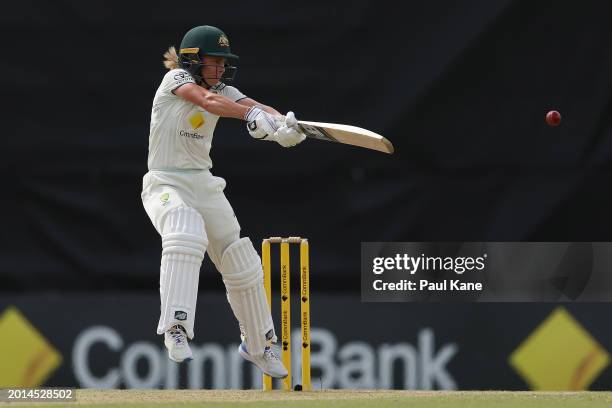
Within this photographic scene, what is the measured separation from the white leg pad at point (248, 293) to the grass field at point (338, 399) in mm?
259

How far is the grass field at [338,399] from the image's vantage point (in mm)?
6016

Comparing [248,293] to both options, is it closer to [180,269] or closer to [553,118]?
[180,269]

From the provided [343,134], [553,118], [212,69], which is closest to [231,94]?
[212,69]

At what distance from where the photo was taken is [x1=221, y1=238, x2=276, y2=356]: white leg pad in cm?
636

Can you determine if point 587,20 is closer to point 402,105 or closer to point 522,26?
point 522,26

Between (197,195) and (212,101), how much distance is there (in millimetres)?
433

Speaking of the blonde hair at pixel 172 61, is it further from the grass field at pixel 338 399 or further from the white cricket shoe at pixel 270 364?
the grass field at pixel 338 399

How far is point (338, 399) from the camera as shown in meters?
6.23

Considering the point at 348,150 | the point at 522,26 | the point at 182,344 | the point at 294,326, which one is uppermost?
the point at 522,26

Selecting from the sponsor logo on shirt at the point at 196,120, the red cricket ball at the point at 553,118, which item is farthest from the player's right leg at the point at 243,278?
the red cricket ball at the point at 553,118

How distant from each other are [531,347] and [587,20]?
5.16 feet

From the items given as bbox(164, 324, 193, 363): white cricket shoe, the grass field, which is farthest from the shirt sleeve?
the grass field

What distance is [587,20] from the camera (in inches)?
281

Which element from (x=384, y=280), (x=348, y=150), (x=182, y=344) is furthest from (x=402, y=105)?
(x=182, y=344)
